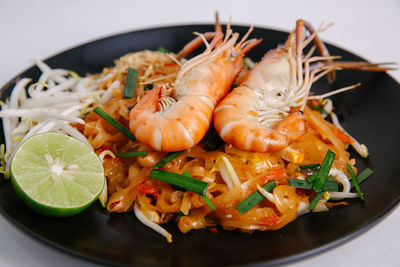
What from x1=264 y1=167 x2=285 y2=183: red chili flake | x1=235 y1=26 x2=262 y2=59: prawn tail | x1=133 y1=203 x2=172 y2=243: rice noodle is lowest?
x1=133 y1=203 x2=172 y2=243: rice noodle

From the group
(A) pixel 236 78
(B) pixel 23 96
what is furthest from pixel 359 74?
(B) pixel 23 96

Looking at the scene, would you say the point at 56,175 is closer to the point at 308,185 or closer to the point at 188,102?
the point at 188,102

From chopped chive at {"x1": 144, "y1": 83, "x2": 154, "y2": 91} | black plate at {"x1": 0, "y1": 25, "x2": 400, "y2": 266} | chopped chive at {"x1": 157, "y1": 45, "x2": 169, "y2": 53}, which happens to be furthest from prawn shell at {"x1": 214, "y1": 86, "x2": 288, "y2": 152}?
chopped chive at {"x1": 157, "y1": 45, "x2": 169, "y2": 53}

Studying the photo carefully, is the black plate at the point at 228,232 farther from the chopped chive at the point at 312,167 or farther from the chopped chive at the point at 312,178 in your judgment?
the chopped chive at the point at 312,167

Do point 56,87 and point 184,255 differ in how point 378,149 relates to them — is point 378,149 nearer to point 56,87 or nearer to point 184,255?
point 184,255

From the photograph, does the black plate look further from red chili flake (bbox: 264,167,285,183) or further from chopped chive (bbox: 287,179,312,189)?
red chili flake (bbox: 264,167,285,183)

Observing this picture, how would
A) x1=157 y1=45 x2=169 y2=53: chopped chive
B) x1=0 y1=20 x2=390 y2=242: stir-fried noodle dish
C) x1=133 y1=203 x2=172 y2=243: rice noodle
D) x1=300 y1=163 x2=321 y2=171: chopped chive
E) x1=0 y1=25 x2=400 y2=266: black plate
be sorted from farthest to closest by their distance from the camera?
x1=157 y1=45 x2=169 y2=53: chopped chive < x1=300 y1=163 x2=321 y2=171: chopped chive < x1=0 y1=20 x2=390 y2=242: stir-fried noodle dish < x1=133 y1=203 x2=172 y2=243: rice noodle < x1=0 y1=25 x2=400 y2=266: black plate

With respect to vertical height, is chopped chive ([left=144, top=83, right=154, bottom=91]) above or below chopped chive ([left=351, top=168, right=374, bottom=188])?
above

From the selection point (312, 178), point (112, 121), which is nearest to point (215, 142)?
point (312, 178)

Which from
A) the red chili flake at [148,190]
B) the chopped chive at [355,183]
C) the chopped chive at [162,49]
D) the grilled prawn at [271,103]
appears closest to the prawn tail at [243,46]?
the grilled prawn at [271,103]
